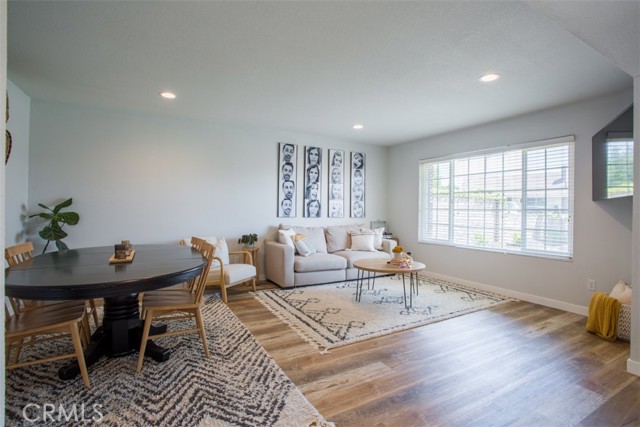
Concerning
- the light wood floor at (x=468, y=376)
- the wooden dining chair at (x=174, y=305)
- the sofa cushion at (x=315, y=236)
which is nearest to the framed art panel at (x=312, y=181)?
the sofa cushion at (x=315, y=236)

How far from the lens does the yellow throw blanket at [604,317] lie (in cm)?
277

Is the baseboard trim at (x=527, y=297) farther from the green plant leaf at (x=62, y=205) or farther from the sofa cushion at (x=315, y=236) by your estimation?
the green plant leaf at (x=62, y=205)

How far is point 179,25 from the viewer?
6.99ft

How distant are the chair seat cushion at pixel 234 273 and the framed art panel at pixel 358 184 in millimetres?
2543

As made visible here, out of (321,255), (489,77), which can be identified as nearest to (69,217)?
(321,255)

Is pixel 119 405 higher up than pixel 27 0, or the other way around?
pixel 27 0

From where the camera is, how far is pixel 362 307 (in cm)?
356

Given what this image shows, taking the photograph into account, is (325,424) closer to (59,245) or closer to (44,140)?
(59,245)

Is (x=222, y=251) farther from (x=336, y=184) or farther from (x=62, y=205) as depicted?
(x=336, y=184)

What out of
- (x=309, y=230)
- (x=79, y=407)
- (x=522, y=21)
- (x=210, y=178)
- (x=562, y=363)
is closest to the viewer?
(x=79, y=407)

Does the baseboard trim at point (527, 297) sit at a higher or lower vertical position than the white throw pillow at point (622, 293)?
lower

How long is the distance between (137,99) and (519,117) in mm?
4893

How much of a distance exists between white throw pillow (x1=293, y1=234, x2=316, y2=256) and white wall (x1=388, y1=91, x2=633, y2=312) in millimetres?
2201

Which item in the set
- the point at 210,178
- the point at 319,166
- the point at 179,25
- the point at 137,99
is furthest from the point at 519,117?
the point at 137,99
